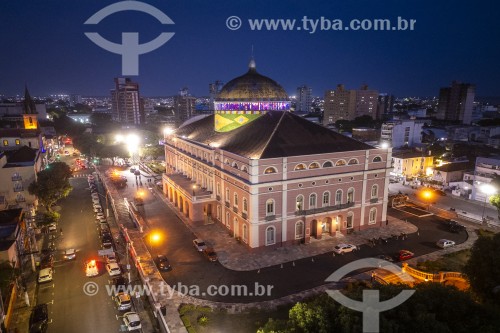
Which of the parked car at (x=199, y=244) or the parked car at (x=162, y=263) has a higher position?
the parked car at (x=199, y=244)

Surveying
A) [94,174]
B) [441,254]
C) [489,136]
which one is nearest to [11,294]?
[441,254]

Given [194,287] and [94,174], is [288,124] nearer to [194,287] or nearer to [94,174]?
[194,287]

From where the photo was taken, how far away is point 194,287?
3114cm

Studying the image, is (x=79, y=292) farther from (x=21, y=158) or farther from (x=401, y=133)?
(x=401, y=133)

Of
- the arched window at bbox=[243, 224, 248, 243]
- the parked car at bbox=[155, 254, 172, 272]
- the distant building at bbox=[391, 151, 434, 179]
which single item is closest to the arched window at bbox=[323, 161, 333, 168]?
the arched window at bbox=[243, 224, 248, 243]

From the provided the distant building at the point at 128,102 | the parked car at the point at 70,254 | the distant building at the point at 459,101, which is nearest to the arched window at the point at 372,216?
the parked car at the point at 70,254

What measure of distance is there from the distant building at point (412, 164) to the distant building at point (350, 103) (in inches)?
3573

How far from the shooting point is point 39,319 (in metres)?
26.0

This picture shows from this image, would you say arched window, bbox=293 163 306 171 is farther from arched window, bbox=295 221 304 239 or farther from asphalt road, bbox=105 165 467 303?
asphalt road, bbox=105 165 467 303

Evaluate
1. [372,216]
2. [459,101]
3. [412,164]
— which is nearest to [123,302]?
[372,216]

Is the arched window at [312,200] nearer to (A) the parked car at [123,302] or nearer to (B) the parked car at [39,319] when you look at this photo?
(A) the parked car at [123,302]

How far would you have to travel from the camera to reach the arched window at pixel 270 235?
3785 cm

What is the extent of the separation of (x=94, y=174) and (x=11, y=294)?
5110 centimetres

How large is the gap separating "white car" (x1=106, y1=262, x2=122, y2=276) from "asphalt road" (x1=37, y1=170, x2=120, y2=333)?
0.56m
